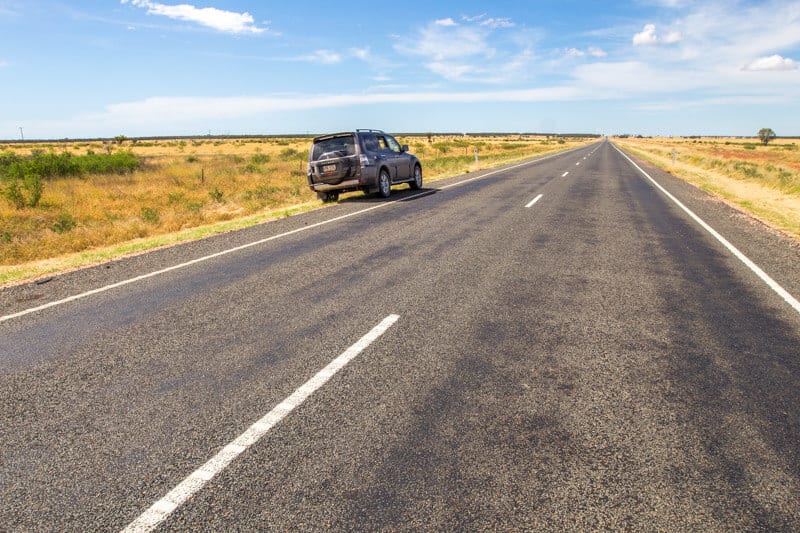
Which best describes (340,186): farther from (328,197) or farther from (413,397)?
(413,397)

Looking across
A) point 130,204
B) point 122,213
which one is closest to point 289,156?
point 130,204

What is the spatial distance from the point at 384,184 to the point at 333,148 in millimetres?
1903

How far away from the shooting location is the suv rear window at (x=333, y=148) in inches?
527

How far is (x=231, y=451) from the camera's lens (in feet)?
9.09

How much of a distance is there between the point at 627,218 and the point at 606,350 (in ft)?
24.8

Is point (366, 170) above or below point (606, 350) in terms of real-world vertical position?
above

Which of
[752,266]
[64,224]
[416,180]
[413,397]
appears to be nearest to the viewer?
[413,397]

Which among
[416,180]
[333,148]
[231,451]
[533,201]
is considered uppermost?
[333,148]

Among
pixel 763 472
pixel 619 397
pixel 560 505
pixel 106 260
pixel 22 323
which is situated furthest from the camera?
pixel 106 260

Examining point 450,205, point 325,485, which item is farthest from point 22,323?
point 450,205

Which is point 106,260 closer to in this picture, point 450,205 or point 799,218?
point 450,205

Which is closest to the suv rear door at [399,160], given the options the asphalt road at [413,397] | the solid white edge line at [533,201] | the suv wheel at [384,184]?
the suv wheel at [384,184]

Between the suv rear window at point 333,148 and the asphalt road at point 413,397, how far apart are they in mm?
7201

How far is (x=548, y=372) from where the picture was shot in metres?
3.67
